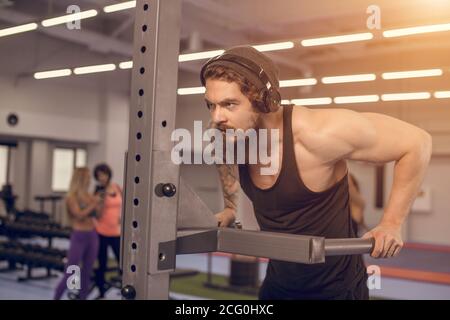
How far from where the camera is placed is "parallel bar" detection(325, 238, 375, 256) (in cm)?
106

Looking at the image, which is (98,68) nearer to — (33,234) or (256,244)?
A: (33,234)

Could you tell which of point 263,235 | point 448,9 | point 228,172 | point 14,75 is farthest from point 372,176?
point 263,235

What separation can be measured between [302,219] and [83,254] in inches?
133

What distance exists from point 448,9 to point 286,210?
245 inches

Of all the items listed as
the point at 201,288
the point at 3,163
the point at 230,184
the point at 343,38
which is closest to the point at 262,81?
the point at 230,184

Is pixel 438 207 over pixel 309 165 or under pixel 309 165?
under

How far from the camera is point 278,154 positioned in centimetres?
155

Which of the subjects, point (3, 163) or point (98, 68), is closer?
point (98, 68)

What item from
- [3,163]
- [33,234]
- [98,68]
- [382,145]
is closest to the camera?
[382,145]

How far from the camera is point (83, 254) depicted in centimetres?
454

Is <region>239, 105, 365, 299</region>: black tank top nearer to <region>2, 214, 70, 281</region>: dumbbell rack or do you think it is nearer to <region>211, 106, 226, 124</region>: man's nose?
<region>211, 106, 226, 124</region>: man's nose

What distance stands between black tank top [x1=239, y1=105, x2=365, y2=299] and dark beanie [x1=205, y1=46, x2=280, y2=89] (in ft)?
0.69

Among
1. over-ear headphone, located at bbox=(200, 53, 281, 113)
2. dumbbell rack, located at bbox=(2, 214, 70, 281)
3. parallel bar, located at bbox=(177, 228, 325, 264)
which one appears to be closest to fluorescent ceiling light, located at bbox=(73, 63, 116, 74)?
dumbbell rack, located at bbox=(2, 214, 70, 281)
